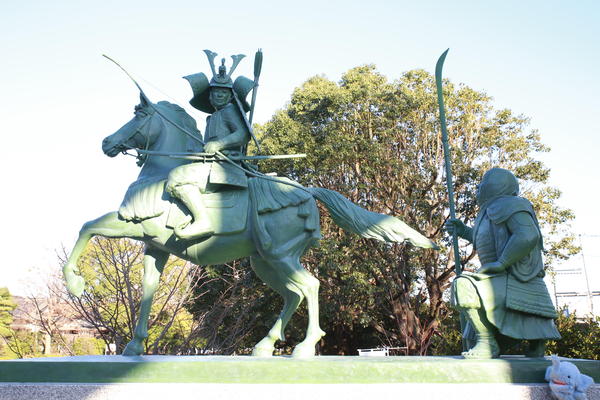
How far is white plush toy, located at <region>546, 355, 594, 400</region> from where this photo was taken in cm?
346

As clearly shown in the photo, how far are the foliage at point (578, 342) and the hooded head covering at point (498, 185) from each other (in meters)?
5.53

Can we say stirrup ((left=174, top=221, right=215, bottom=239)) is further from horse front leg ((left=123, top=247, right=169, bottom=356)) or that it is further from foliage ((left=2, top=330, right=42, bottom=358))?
foliage ((left=2, top=330, right=42, bottom=358))

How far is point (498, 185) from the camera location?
4.45 m

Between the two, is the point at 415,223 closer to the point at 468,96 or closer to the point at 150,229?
the point at 468,96

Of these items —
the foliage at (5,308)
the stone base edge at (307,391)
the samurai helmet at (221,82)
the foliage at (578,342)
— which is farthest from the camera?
the foliage at (5,308)

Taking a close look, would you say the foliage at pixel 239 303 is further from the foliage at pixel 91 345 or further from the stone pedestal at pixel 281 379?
the stone pedestal at pixel 281 379

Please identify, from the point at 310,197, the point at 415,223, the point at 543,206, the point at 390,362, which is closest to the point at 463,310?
the point at 390,362

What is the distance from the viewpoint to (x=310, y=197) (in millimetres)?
5203

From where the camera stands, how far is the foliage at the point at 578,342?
856 cm

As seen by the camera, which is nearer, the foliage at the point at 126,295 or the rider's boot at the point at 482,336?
the rider's boot at the point at 482,336

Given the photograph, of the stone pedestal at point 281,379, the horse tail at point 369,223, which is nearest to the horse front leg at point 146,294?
the stone pedestal at point 281,379

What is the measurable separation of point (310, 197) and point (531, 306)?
2211 millimetres

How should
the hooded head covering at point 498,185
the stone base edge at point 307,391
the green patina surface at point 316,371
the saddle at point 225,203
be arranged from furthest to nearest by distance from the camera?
the saddle at point 225,203 < the hooded head covering at point 498,185 < the green patina surface at point 316,371 < the stone base edge at point 307,391

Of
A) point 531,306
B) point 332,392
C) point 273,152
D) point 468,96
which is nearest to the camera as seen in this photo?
point 332,392
